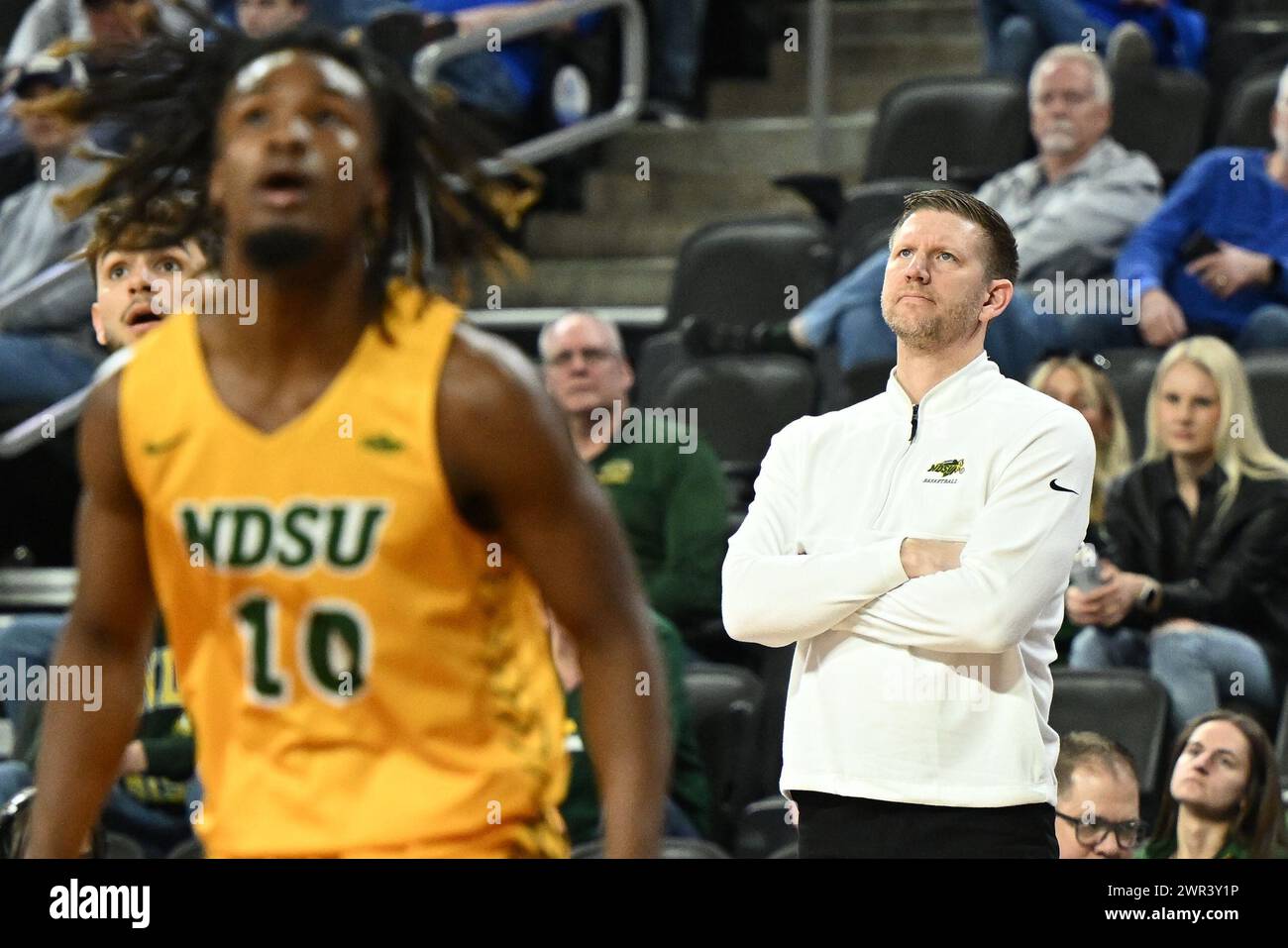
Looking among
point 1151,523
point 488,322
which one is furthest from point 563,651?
point 488,322

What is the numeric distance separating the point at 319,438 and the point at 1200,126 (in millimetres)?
4529

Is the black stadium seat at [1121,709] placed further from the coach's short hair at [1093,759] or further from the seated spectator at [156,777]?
the seated spectator at [156,777]

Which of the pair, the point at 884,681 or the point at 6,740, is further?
the point at 6,740

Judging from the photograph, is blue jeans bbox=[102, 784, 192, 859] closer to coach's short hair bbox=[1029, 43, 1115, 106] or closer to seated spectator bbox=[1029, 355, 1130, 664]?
seated spectator bbox=[1029, 355, 1130, 664]

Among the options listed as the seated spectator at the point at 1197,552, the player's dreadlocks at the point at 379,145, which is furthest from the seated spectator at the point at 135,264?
the seated spectator at the point at 1197,552

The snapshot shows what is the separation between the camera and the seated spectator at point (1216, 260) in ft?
17.0

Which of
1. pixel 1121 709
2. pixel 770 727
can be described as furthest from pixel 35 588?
pixel 1121 709

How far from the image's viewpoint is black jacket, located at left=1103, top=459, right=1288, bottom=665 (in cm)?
446

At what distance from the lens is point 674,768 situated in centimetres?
430

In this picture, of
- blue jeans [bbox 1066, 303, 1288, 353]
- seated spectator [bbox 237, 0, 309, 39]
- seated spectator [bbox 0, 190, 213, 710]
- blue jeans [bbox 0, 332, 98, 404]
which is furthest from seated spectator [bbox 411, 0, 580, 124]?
seated spectator [bbox 0, 190, 213, 710]

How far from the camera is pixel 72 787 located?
2262 mm

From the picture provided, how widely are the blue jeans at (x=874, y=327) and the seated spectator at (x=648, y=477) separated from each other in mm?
606

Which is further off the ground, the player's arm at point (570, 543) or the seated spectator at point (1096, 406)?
the seated spectator at point (1096, 406)
